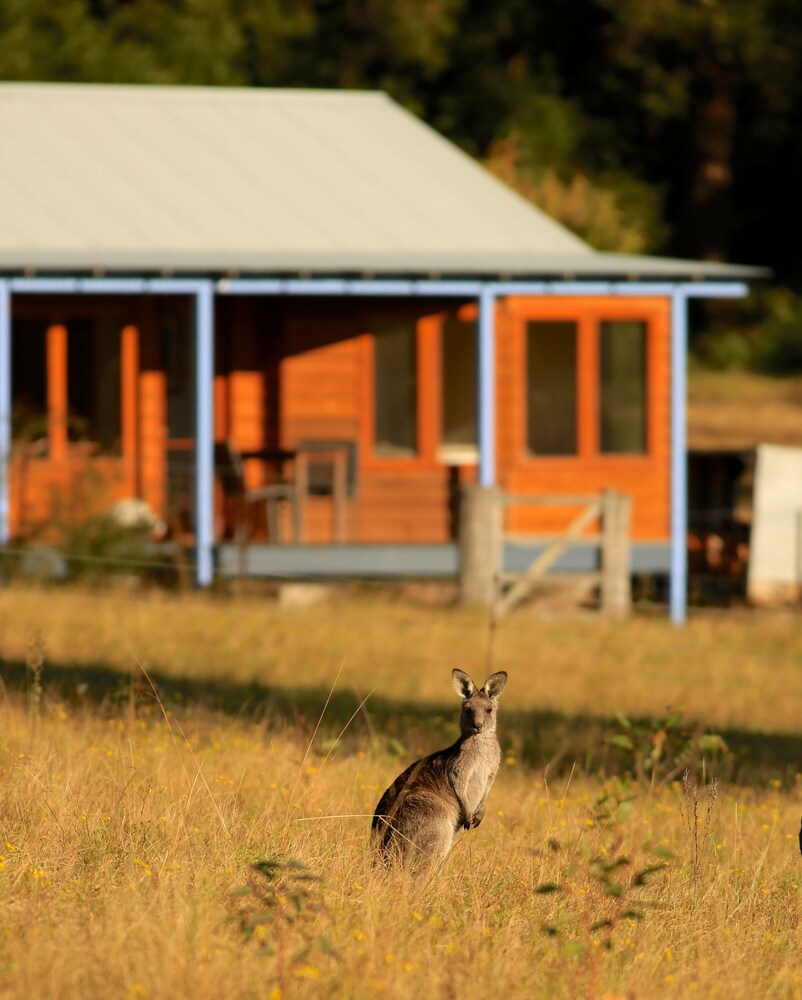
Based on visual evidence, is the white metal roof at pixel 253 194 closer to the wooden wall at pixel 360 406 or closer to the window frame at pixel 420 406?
the wooden wall at pixel 360 406

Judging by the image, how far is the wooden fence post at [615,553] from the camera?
59.8 ft

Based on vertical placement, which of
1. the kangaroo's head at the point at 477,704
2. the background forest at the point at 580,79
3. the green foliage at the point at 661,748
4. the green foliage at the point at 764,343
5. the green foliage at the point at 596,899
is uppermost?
the background forest at the point at 580,79

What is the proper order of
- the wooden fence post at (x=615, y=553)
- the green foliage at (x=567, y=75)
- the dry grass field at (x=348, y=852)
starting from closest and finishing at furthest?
1. the dry grass field at (x=348, y=852)
2. the wooden fence post at (x=615, y=553)
3. the green foliage at (x=567, y=75)

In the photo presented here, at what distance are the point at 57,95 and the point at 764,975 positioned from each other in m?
17.3

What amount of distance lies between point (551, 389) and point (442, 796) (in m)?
13.8

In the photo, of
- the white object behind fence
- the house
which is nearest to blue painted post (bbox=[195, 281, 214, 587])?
the house

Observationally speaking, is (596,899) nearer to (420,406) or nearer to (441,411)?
(420,406)

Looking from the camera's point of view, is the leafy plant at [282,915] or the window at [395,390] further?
the window at [395,390]

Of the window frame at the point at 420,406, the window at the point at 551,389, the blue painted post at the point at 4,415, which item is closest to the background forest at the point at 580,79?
the window frame at the point at 420,406

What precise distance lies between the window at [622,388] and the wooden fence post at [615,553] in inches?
69.3

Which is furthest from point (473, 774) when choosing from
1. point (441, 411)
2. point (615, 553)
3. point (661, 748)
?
point (441, 411)

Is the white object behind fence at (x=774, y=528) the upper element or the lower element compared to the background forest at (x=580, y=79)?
lower

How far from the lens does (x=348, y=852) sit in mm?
6484

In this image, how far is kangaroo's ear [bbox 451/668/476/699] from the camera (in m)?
6.66
